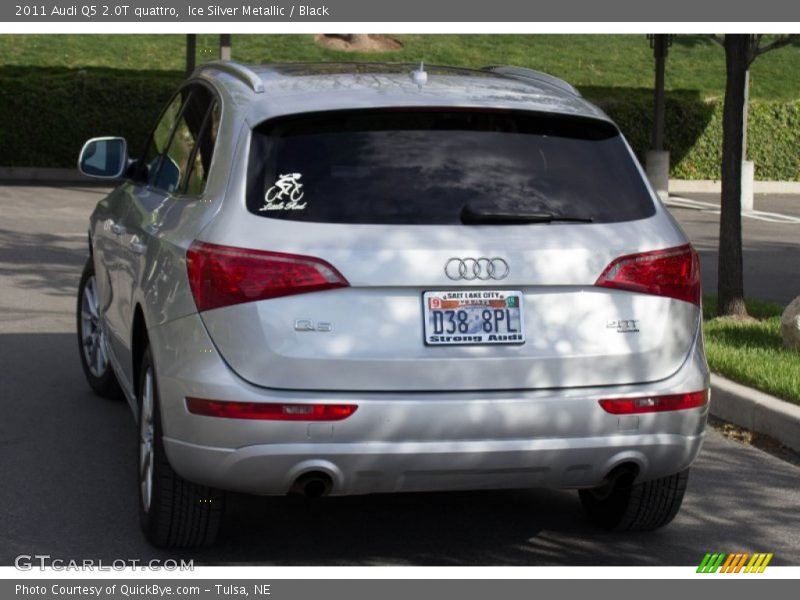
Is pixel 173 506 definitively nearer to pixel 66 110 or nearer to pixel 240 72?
pixel 240 72

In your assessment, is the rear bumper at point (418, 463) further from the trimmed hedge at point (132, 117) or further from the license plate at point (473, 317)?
the trimmed hedge at point (132, 117)

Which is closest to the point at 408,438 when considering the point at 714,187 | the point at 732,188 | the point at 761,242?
the point at 732,188

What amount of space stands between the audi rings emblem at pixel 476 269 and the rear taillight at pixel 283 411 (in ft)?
1.85

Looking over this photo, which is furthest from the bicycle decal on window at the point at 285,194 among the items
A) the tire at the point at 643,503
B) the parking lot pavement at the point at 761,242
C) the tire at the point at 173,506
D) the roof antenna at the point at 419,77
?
the parking lot pavement at the point at 761,242

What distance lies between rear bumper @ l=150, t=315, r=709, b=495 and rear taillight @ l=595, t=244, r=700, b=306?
0.34 m

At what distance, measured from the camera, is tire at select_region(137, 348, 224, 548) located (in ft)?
17.9

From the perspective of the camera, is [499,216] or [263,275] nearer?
[263,275]

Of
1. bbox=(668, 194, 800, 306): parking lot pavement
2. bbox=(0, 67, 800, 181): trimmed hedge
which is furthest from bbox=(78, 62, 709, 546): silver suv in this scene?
bbox=(0, 67, 800, 181): trimmed hedge

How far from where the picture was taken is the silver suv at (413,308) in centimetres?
499

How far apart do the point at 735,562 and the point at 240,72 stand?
8.97 ft

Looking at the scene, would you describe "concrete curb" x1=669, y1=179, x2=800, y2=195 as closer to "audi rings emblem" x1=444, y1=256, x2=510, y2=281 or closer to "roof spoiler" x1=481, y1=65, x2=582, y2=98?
"roof spoiler" x1=481, y1=65, x2=582, y2=98

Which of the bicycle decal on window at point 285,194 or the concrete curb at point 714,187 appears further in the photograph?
the concrete curb at point 714,187

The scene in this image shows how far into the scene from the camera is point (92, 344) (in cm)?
857

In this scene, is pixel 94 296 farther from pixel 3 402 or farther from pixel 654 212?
pixel 654 212
